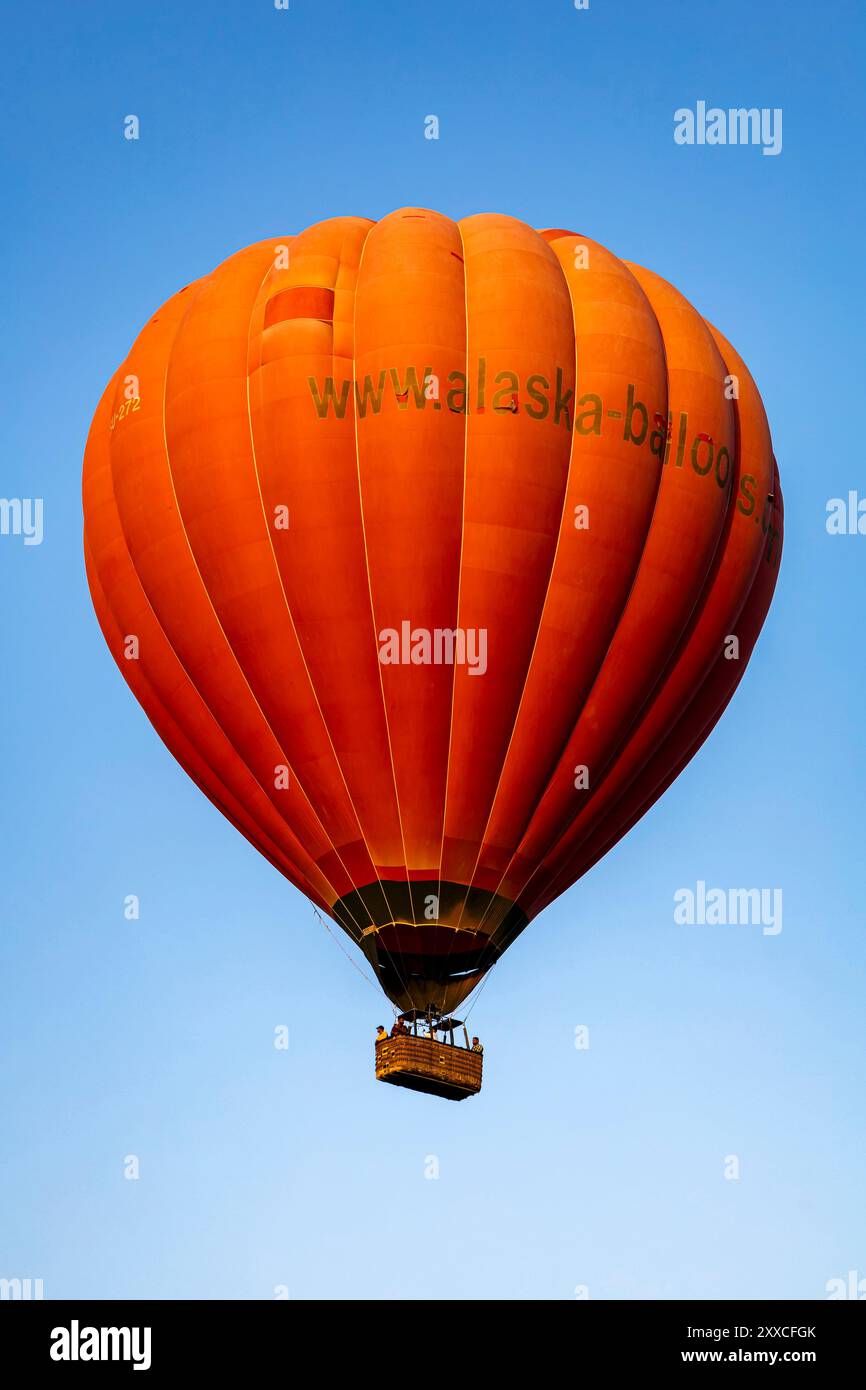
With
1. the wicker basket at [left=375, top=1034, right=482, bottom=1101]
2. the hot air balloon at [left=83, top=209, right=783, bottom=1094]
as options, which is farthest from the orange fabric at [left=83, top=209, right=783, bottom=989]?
the wicker basket at [left=375, top=1034, right=482, bottom=1101]

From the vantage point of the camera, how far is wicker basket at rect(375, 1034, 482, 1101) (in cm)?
2961

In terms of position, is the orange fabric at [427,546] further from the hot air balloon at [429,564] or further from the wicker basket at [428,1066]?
the wicker basket at [428,1066]

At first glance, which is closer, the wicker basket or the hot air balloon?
the wicker basket

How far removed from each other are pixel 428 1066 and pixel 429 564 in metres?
5.56

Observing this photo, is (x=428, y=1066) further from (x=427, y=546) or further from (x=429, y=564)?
(x=427, y=546)

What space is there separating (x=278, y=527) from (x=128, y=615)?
2.73m

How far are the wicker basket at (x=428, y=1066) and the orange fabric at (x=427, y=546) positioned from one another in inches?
55.7

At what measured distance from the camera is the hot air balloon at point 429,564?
30172 mm

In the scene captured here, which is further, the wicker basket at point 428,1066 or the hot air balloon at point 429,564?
the hot air balloon at point 429,564

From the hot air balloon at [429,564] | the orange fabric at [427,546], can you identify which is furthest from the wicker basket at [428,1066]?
the orange fabric at [427,546]

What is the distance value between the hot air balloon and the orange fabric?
0.03m

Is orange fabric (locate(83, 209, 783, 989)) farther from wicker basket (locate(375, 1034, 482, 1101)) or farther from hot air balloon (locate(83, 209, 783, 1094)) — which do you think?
wicker basket (locate(375, 1034, 482, 1101))

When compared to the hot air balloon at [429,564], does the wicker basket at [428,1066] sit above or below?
below

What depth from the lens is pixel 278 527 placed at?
3036cm
